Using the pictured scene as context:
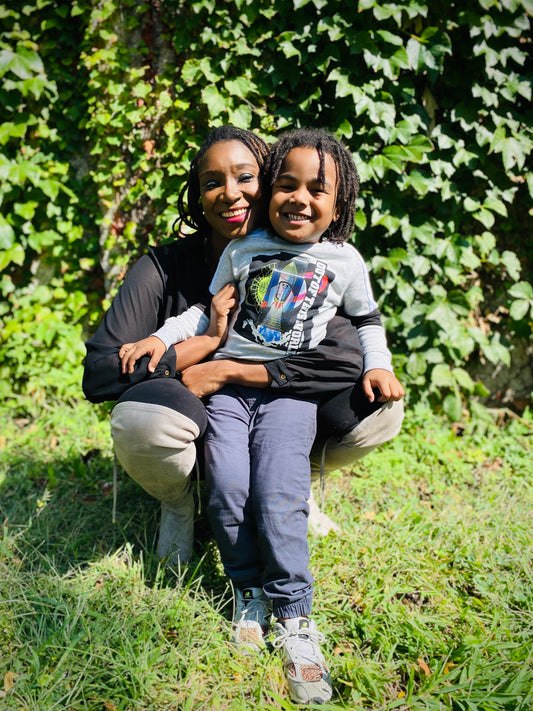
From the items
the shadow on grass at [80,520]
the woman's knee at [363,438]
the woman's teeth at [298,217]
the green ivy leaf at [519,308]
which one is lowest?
the shadow on grass at [80,520]

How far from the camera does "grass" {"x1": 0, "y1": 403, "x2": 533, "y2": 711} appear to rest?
1.56m

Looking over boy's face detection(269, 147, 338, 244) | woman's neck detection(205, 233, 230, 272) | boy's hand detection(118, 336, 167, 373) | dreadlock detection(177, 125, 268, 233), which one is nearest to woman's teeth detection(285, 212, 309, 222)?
boy's face detection(269, 147, 338, 244)

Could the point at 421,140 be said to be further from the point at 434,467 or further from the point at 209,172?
the point at 434,467

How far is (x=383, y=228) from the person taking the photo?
3.06 m

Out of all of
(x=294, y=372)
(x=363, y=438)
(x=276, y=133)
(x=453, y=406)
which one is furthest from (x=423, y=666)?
(x=276, y=133)

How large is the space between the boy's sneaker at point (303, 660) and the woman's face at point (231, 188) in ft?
4.53

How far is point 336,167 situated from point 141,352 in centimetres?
97

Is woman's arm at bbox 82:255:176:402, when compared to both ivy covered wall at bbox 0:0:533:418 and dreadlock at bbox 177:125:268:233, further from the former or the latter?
ivy covered wall at bbox 0:0:533:418

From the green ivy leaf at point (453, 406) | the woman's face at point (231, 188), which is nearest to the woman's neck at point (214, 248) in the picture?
the woman's face at point (231, 188)

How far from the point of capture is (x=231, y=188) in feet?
6.42

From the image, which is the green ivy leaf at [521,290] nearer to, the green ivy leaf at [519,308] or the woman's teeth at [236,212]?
the green ivy leaf at [519,308]

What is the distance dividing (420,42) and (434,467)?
2266 millimetres

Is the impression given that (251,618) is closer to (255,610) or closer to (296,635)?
(255,610)

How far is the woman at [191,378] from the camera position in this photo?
1788 mm
